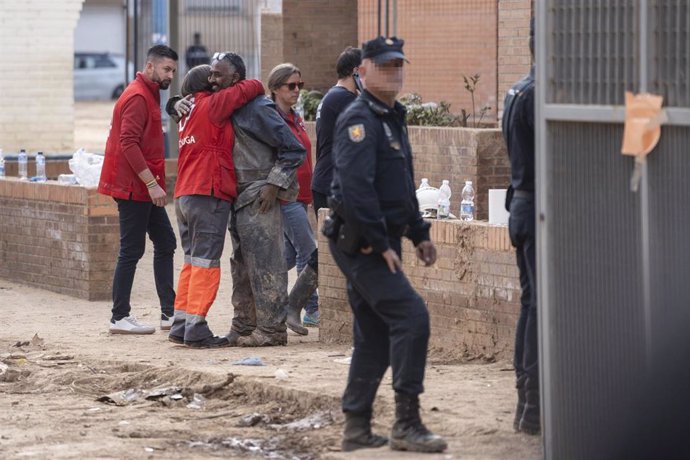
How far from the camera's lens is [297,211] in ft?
32.8

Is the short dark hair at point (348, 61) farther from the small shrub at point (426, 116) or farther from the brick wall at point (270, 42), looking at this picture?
the brick wall at point (270, 42)

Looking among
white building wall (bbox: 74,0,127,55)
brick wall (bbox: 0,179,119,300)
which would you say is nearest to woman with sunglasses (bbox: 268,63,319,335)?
brick wall (bbox: 0,179,119,300)

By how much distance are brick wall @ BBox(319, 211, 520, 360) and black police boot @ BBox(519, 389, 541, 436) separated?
5.26 feet

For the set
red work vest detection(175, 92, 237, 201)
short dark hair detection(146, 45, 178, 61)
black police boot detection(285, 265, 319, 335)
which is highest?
short dark hair detection(146, 45, 178, 61)

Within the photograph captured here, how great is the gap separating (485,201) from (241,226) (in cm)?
366

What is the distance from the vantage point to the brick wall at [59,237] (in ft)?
38.4

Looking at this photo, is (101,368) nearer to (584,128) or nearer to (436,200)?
(436,200)

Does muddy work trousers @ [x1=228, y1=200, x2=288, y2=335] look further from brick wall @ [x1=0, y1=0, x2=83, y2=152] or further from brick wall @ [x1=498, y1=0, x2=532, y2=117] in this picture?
brick wall @ [x1=0, y1=0, x2=83, y2=152]

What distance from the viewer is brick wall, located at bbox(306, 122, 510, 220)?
40.6 ft

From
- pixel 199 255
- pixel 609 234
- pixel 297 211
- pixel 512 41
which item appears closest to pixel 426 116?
pixel 512 41

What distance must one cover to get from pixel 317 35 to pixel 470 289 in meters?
10.0

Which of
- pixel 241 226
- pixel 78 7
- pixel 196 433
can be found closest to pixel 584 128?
pixel 196 433

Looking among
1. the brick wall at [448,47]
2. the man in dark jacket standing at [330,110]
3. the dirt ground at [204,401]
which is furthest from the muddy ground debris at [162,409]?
the brick wall at [448,47]

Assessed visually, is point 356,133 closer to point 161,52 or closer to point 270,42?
point 161,52
